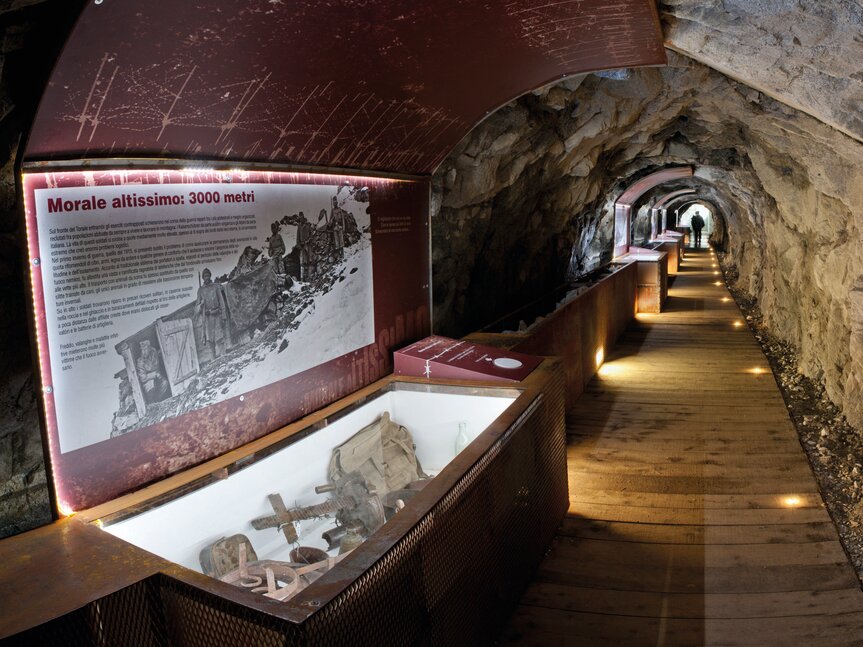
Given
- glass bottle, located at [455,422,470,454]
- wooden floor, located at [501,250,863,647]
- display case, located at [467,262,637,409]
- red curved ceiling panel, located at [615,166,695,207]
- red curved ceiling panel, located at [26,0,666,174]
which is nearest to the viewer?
red curved ceiling panel, located at [26,0,666,174]

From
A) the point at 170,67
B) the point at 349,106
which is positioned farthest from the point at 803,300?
the point at 170,67

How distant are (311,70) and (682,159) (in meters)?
12.3

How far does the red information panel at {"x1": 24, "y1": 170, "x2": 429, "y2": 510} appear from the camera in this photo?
Answer: 8.52 ft

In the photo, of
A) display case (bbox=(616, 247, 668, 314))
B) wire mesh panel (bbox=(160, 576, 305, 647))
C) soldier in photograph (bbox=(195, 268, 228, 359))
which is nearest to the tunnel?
soldier in photograph (bbox=(195, 268, 228, 359))

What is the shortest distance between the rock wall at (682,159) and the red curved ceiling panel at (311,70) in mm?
2340

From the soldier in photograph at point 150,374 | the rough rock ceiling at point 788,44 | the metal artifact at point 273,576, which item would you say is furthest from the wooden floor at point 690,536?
the rough rock ceiling at point 788,44

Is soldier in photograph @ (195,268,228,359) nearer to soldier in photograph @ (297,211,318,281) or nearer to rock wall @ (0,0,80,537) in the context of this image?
soldier in photograph @ (297,211,318,281)

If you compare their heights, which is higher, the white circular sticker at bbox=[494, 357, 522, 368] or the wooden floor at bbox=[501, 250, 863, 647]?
the white circular sticker at bbox=[494, 357, 522, 368]

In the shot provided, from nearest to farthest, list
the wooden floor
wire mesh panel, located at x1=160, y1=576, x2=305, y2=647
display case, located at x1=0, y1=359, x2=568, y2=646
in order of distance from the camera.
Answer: wire mesh panel, located at x1=160, y1=576, x2=305, y2=647, display case, located at x1=0, y1=359, x2=568, y2=646, the wooden floor

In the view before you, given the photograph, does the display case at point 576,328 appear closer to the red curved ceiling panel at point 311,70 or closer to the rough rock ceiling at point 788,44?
the red curved ceiling panel at point 311,70

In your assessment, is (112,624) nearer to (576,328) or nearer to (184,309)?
(184,309)

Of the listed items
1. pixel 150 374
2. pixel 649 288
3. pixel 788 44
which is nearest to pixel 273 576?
pixel 150 374

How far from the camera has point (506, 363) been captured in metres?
4.65

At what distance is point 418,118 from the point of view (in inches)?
181
